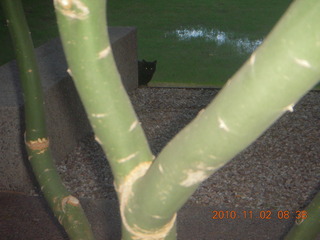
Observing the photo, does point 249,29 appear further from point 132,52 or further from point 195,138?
point 195,138

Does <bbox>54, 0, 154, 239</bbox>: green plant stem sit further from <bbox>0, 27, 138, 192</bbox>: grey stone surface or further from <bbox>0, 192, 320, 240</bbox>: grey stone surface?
<bbox>0, 27, 138, 192</bbox>: grey stone surface

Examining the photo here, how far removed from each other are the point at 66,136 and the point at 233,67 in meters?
1.94

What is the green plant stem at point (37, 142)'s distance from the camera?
936mm

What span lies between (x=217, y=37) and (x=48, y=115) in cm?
269

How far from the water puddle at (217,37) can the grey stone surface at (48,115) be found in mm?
1254

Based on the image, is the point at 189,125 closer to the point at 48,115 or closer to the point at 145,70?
the point at 48,115

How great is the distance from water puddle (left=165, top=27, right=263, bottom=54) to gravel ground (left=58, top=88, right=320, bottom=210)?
116 cm

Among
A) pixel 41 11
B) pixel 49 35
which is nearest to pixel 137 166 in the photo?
pixel 49 35

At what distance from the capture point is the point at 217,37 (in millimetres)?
5008

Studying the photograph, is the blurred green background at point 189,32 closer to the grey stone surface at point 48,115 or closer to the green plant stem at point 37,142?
the grey stone surface at point 48,115

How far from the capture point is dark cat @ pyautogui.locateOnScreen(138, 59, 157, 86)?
171 inches
